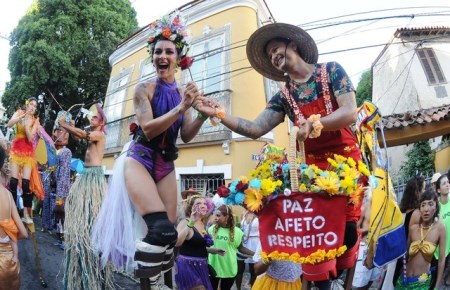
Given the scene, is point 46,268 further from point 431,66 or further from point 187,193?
point 431,66

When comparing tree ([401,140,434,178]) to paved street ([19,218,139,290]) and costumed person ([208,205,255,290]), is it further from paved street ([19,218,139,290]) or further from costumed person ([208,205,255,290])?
paved street ([19,218,139,290])

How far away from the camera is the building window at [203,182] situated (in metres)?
11.7

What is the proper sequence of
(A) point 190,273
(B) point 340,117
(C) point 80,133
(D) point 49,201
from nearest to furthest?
1. (B) point 340,117
2. (A) point 190,273
3. (C) point 80,133
4. (D) point 49,201

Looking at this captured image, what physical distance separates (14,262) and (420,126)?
931 cm

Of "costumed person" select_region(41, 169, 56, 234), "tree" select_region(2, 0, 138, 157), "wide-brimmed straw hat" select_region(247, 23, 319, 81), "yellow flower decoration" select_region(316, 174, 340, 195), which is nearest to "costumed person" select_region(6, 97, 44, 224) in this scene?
"costumed person" select_region(41, 169, 56, 234)

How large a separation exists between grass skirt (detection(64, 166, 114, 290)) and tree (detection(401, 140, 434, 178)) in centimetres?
1220

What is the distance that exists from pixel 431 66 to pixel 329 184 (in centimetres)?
1721

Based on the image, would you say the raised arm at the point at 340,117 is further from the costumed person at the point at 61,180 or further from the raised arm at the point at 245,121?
the costumed person at the point at 61,180

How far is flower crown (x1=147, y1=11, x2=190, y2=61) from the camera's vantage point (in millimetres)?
2898

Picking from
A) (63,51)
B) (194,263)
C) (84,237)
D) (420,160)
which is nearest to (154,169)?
(84,237)

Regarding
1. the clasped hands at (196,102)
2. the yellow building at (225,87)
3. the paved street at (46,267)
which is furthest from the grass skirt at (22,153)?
the yellow building at (225,87)

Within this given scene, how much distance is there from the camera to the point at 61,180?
6695 millimetres

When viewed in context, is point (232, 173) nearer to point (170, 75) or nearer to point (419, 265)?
point (419, 265)

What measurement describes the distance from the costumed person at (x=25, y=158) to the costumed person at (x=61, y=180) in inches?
21.9
